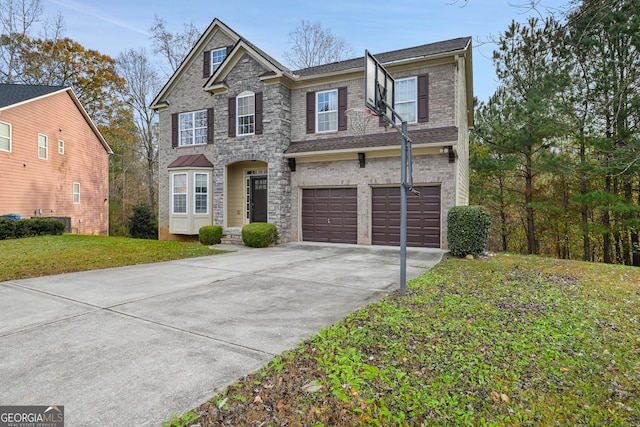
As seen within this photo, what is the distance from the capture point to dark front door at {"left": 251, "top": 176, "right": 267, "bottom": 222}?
15039mm

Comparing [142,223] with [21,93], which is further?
[142,223]

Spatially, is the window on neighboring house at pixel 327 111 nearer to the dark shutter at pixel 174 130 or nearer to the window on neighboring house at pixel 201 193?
the window on neighboring house at pixel 201 193

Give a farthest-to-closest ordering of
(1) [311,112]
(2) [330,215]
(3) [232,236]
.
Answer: (3) [232,236]
(1) [311,112]
(2) [330,215]

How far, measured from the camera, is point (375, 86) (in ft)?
17.5

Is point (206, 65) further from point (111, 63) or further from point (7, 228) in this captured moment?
point (111, 63)

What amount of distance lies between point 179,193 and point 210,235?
279 cm

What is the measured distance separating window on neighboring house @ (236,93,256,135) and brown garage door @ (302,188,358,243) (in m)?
3.55

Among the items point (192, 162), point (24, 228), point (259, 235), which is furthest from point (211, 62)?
A: point (24, 228)

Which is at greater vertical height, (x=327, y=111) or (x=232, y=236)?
(x=327, y=111)

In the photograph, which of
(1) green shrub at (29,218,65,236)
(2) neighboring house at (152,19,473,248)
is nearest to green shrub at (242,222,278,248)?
(2) neighboring house at (152,19,473,248)

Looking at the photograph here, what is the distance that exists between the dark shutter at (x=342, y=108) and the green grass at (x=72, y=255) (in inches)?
262

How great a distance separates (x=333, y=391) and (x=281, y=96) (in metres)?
12.6

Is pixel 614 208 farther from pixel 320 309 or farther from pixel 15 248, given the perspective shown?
pixel 15 248

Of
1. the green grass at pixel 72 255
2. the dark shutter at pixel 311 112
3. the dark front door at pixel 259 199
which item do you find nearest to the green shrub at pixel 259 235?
the green grass at pixel 72 255
